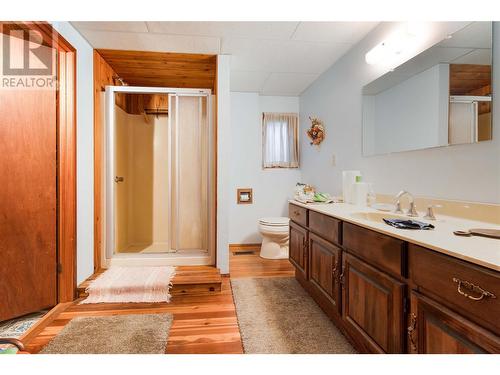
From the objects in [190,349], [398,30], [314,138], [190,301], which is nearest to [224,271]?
[190,301]

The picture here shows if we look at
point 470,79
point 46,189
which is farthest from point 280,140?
point 46,189

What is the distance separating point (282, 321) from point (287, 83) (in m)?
2.84

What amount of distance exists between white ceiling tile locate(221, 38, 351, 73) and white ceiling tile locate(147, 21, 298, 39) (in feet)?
0.35

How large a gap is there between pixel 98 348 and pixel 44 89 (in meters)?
1.83

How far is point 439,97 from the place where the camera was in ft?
5.29

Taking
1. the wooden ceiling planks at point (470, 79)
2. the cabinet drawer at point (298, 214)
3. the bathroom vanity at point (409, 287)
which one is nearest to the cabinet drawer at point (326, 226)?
the bathroom vanity at point (409, 287)

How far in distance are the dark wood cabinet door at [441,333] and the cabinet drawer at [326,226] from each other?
0.67 metres

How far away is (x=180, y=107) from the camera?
2729mm

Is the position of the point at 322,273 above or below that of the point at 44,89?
below

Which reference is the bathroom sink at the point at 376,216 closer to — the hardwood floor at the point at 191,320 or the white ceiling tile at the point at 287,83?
the hardwood floor at the point at 191,320

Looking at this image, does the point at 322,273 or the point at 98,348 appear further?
the point at 322,273

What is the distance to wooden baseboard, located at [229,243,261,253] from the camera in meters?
3.75
